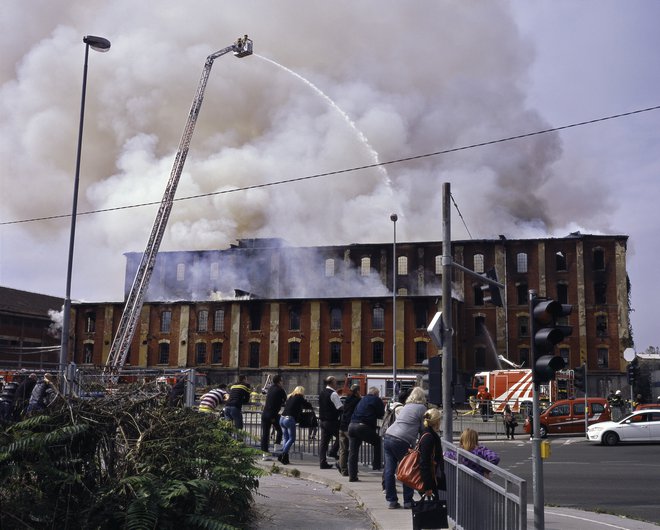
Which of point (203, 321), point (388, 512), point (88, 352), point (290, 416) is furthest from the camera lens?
point (88, 352)

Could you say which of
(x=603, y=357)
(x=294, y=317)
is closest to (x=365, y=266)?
(x=294, y=317)

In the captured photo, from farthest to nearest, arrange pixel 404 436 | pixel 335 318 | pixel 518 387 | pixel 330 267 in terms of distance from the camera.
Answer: pixel 330 267, pixel 335 318, pixel 518 387, pixel 404 436

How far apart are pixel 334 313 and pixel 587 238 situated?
76.7ft

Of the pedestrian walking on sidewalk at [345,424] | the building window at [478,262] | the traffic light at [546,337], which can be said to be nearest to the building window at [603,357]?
the building window at [478,262]

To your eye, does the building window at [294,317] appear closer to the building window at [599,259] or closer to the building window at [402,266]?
the building window at [402,266]

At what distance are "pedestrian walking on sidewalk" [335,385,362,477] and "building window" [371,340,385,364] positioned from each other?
157ft

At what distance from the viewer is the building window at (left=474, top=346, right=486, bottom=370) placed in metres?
65.6

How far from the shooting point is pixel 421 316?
202 feet

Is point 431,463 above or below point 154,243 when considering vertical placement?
below

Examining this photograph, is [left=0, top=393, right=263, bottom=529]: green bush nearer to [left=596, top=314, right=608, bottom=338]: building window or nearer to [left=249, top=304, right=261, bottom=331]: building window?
[left=249, top=304, right=261, bottom=331]: building window

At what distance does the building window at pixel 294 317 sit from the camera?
6450 centimetres

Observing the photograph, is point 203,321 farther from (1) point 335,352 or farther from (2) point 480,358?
(2) point 480,358

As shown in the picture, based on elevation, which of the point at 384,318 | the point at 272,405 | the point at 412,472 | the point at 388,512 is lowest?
the point at 388,512

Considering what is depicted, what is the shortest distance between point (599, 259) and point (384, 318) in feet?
66.0
